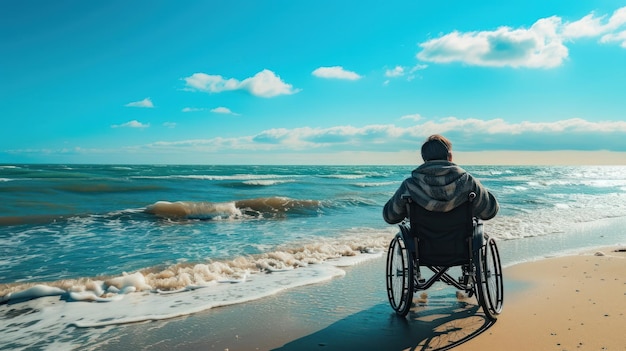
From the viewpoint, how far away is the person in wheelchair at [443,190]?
125 inches

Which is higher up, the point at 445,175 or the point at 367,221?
the point at 445,175

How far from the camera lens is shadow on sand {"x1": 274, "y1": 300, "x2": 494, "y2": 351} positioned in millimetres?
3055

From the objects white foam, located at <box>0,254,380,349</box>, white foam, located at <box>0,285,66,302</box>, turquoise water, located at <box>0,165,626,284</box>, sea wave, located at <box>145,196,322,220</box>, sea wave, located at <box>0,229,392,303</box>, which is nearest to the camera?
white foam, located at <box>0,254,380,349</box>

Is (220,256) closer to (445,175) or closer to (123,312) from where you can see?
(123,312)

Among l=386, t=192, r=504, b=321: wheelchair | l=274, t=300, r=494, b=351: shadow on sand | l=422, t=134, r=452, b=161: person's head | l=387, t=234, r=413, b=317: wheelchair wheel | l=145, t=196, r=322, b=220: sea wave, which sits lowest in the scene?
l=145, t=196, r=322, b=220: sea wave

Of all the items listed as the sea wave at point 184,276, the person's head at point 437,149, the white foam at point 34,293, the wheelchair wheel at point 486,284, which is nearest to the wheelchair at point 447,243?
the wheelchair wheel at point 486,284

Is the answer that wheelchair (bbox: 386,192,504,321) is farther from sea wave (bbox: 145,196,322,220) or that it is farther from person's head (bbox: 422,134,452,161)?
sea wave (bbox: 145,196,322,220)

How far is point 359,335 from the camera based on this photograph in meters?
3.28

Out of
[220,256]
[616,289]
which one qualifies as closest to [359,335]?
[616,289]

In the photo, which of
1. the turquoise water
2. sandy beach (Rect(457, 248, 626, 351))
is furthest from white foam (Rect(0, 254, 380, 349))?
sandy beach (Rect(457, 248, 626, 351))

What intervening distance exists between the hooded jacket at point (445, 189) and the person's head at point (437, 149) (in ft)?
0.31

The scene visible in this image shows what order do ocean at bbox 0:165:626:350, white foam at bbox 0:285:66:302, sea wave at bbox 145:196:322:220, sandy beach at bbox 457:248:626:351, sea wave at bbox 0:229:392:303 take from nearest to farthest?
sandy beach at bbox 457:248:626:351 < ocean at bbox 0:165:626:350 < white foam at bbox 0:285:66:302 < sea wave at bbox 0:229:392:303 < sea wave at bbox 145:196:322:220

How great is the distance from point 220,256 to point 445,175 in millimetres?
4413

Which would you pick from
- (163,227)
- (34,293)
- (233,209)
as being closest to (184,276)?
(34,293)
